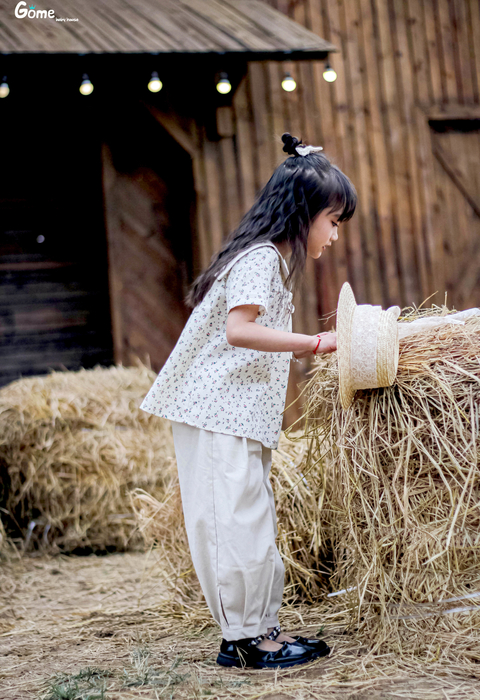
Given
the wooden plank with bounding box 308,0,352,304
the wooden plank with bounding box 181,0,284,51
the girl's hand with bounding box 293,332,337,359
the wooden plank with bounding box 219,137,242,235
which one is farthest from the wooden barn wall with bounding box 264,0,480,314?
the girl's hand with bounding box 293,332,337,359

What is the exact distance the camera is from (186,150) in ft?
17.0

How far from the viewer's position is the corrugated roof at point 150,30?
434 cm

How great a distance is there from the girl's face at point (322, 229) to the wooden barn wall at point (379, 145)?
3149 millimetres

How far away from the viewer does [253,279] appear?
6.55ft

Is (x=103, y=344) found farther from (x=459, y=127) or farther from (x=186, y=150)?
(x=459, y=127)

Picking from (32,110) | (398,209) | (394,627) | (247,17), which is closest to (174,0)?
(247,17)

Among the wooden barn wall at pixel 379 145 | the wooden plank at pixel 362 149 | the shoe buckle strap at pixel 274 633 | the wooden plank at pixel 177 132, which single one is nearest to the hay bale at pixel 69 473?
the wooden barn wall at pixel 379 145

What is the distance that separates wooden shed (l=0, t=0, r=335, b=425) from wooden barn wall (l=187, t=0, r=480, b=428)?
0.09 ft

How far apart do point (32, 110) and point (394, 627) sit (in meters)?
5.46

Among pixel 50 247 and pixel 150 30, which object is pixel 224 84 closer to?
pixel 150 30

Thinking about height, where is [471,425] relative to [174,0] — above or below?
below

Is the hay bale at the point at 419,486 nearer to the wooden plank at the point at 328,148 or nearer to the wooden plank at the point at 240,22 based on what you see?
the wooden plank at the point at 240,22

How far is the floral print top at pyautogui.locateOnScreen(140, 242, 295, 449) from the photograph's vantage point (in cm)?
203

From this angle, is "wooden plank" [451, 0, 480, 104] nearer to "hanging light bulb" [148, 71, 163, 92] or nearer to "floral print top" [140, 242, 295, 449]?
"hanging light bulb" [148, 71, 163, 92]
